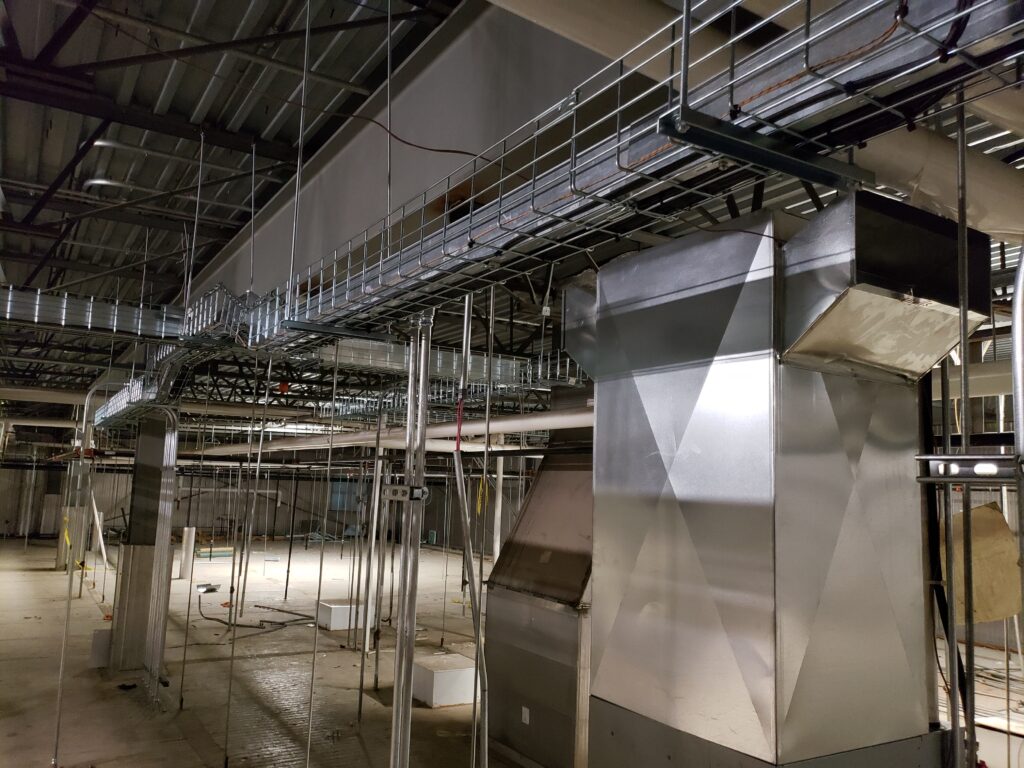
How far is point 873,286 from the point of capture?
5.67 feet

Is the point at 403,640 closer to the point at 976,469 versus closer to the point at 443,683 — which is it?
the point at 976,469

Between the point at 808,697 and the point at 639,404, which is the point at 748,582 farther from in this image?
the point at 639,404

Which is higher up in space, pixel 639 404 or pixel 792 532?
pixel 639 404

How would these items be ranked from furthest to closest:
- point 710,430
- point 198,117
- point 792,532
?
1. point 198,117
2. point 710,430
3. point 792,532

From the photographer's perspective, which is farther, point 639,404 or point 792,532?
point 639,404

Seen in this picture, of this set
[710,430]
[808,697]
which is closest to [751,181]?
[710,430]

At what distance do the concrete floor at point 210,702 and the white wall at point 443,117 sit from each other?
11.3 ft

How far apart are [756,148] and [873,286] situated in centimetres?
52

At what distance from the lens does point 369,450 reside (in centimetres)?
1061

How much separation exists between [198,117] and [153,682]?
186 inches

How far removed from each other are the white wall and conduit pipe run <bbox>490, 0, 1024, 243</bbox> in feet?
1.03

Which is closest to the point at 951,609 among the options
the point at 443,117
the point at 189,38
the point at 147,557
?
the point at 443,117

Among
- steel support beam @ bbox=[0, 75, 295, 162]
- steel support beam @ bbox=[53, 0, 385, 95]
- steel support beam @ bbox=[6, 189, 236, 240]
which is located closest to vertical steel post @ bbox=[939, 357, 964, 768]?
steel support beam @ bbox=[53, 0, 385, 95]

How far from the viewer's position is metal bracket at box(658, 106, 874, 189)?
4.40 feet
